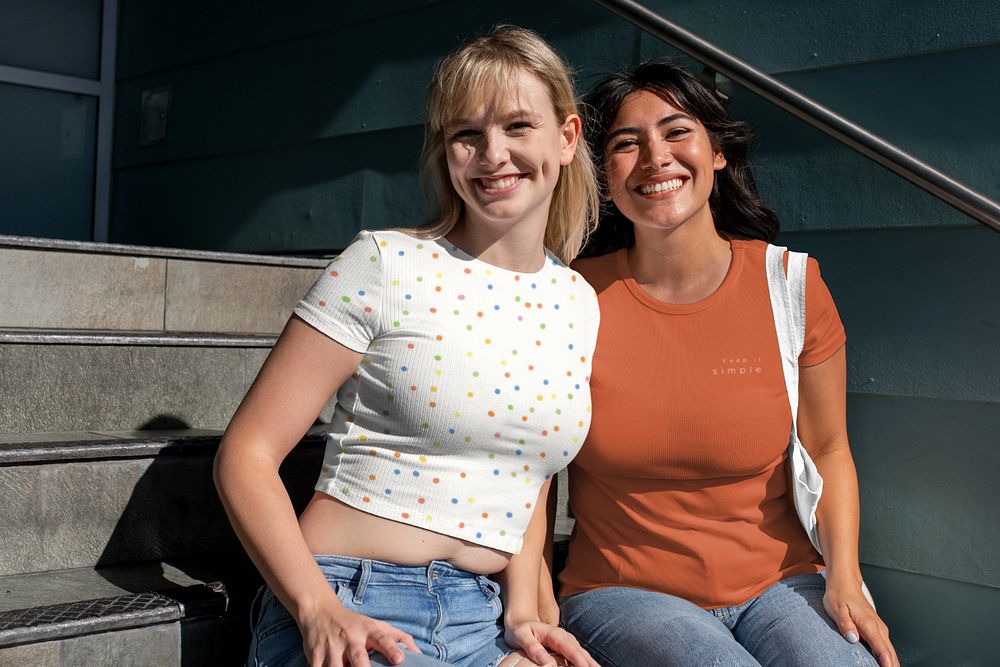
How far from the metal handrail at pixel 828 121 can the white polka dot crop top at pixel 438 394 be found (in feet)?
2.36

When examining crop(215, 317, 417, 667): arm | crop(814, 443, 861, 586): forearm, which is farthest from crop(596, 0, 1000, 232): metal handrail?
crop(215, 317, 417, 667): arm

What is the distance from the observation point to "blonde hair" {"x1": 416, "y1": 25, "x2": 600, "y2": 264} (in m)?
1.58

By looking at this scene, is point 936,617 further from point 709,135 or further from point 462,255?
point 462,255

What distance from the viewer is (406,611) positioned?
1444 mm

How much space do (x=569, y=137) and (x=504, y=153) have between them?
0.19 meters

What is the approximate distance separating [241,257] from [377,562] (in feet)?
4.99

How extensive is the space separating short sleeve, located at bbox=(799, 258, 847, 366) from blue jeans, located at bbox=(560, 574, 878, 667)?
43cm

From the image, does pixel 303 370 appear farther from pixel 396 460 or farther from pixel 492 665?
pixel 492 665

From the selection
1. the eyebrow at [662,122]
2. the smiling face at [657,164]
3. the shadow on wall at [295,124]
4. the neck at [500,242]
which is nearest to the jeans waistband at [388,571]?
the neck at [500,242]

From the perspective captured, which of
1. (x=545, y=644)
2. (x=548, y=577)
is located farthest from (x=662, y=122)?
(x=545, y=644)

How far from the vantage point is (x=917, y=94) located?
1.98 meters

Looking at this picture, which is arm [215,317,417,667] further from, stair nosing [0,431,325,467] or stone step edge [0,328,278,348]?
stone step edge [0,328,278,348]

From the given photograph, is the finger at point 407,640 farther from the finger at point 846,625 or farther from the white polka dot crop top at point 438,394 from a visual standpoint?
the finger at point 846,625

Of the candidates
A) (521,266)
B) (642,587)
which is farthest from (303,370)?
(642,587)
